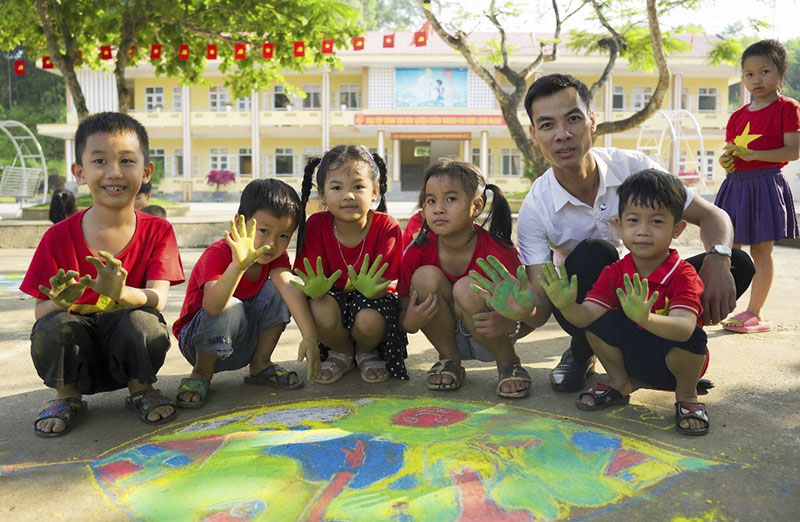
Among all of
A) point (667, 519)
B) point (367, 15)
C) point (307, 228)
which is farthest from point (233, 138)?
point (667, 519)

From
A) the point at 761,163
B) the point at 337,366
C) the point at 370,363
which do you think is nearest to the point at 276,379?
the point at 337,366

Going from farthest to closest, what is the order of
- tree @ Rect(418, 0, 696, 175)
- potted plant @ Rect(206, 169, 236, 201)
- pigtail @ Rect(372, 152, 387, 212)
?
potted plant @ Rect(206, 169, 236, 201) < tree @ Rect(418, 0, 696, 175) < pigtail @ Rect(372, 152, 387, 212)

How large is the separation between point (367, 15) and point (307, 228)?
3701 cm

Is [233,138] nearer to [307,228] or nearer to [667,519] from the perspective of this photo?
[307,228]

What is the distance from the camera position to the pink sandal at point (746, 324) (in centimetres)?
332

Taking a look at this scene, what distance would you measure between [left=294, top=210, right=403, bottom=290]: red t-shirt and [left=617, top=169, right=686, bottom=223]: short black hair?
870 mm

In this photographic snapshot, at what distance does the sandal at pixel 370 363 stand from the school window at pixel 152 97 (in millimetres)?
24216

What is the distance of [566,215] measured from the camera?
2604mm

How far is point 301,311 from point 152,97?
80.7 ft

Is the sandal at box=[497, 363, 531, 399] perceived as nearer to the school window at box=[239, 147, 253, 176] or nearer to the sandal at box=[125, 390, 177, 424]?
the sandal at box=[125, 390, 177, 424]

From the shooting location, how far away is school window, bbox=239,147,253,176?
2444cm

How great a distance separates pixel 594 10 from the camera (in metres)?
8.01

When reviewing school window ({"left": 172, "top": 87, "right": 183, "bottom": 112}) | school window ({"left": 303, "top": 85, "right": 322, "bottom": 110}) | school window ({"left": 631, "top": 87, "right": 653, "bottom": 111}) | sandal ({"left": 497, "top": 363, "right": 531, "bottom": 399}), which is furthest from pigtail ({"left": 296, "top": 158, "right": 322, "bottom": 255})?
school window ({"left": 631, "top": 87, "right": 653, "bottom": 111})

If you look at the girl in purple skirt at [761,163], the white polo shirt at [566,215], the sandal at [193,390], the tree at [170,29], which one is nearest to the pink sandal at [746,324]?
the girl in purple skirt at [761,163]
